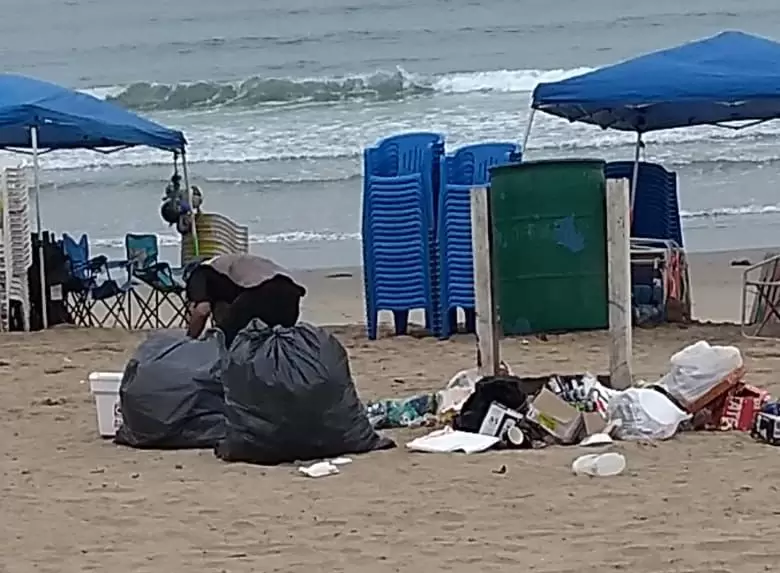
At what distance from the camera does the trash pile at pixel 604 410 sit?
6.11 meters

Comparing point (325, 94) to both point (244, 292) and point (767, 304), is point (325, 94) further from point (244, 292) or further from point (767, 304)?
point (244, 292)

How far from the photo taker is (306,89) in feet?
97.2

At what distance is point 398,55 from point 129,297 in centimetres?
2323

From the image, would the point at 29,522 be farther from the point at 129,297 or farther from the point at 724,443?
the point at 129,297

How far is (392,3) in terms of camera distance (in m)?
39.4

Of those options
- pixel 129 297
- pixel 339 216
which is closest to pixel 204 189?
pixel 339 216

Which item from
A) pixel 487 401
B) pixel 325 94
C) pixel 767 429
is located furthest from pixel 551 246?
pixel 325 94

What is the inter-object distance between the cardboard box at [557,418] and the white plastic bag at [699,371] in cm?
47

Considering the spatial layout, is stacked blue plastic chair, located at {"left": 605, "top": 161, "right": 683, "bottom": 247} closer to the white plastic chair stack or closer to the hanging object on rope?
the hanging object on rope

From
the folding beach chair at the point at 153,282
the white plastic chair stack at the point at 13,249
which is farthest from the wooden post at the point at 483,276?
the white plastic chair stack at the point at 13,249

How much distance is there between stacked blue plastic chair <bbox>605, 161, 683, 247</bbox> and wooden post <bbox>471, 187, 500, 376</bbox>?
14.2 feet

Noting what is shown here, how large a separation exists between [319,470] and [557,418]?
1.00 m

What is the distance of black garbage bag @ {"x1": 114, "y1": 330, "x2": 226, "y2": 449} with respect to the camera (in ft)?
20.6

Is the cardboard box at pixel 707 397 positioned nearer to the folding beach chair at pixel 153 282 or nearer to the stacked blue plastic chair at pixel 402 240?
the stacked blue plastic chair at pixel 402 240
